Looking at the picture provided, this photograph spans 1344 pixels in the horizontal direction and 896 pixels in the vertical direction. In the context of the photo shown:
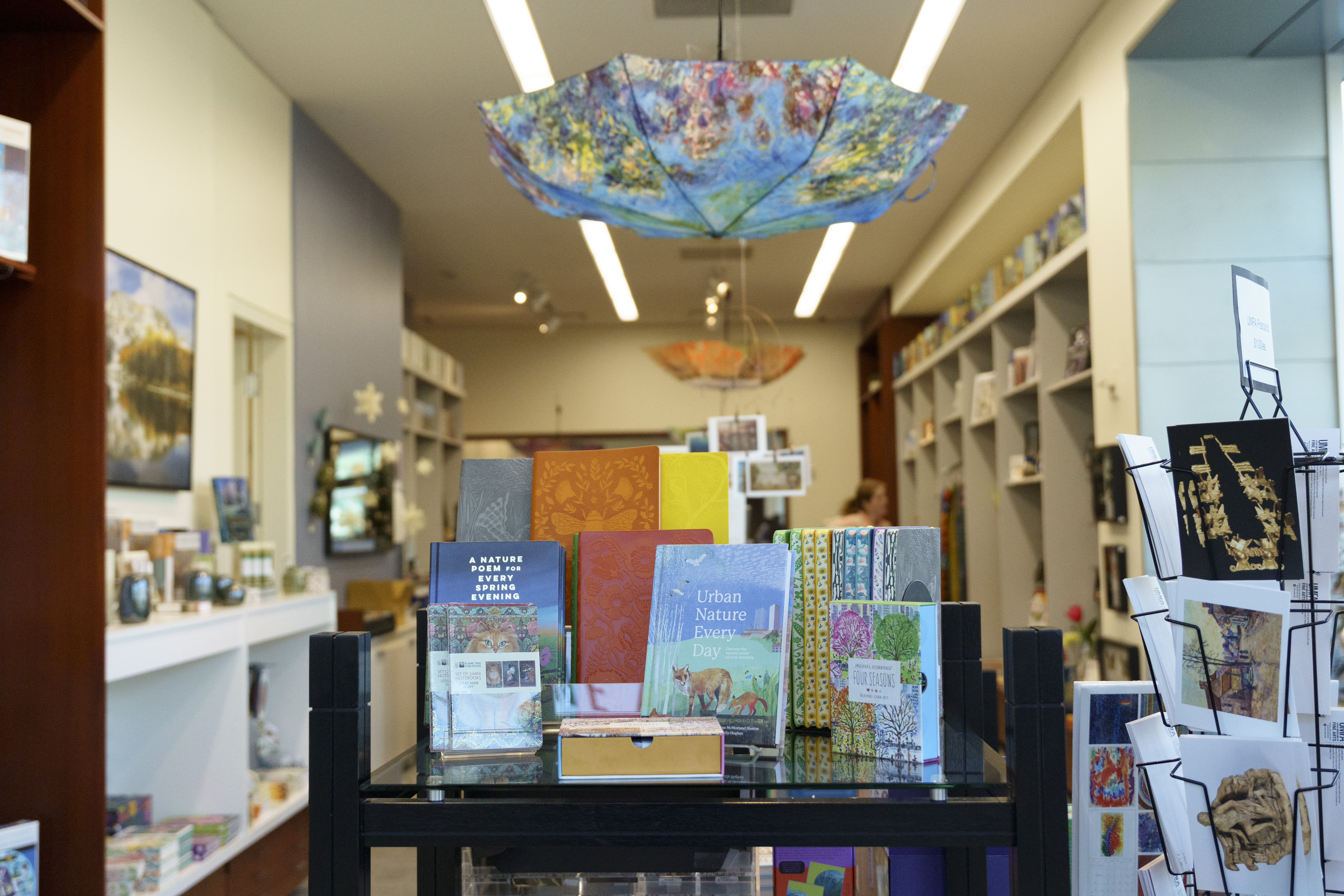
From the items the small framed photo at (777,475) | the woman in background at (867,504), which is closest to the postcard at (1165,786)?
the small framed photo at (777,475)

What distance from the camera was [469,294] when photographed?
10.4 meters

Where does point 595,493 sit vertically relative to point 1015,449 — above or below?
below

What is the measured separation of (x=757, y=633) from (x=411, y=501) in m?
8.71

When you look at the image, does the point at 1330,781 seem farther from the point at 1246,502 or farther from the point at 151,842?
the point at 151,842

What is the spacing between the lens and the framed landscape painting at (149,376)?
12.3ft

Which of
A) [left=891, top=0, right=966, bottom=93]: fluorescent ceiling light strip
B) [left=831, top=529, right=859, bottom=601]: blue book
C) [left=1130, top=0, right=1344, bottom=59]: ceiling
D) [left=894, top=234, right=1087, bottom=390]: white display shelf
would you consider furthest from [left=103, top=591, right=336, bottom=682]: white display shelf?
[left=1130, top=0, right=1344, bottom=59]: ceiling

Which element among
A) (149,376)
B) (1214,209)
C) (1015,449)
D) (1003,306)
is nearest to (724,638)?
(149,376)

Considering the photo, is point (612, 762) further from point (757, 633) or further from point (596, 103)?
point (596, 103)

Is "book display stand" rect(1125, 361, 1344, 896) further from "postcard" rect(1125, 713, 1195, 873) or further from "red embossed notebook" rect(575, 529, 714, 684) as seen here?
"red embossed notebook" rect(575, 529, 714, 684)

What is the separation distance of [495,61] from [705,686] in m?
4.46

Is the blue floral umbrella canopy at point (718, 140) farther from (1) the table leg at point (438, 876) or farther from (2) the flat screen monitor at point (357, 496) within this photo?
(2) the flat screen monitor at point (357, 496)

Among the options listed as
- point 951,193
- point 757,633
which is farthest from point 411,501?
point 757,633

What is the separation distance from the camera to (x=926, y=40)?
4.39 m

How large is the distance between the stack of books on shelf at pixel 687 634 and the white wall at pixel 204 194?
3.02 metres
